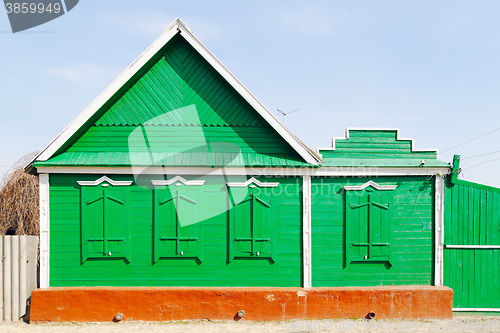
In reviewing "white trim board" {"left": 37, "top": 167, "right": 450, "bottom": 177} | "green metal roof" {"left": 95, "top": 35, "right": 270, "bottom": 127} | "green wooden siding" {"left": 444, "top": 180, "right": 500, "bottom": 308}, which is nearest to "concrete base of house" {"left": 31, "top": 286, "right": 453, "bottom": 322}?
"green wooden siding" {"left": 444, "top": 180, "right": 500, "bottom": 308}

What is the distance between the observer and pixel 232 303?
23.0 ft

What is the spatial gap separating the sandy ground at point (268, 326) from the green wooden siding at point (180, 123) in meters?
3.68

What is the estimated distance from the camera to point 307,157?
23.5 feet

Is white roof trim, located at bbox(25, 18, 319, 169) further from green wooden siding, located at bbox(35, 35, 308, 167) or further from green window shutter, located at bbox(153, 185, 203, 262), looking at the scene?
green window shutter, located at bbox(153, 185, 203, 262)

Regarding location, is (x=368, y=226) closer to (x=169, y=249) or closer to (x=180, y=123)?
(x=169, y=249)

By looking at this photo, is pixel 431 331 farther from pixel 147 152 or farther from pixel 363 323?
pixel 147 152

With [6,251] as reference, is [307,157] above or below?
above

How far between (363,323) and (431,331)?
1.42 metres

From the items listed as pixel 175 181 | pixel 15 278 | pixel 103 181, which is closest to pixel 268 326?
pixel 175 181

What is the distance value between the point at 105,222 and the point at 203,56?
15.0 ft

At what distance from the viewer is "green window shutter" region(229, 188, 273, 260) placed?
7.19 m

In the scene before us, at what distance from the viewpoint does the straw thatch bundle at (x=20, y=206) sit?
10.5 meters

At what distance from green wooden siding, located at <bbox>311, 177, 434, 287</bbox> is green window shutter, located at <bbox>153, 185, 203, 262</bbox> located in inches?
112

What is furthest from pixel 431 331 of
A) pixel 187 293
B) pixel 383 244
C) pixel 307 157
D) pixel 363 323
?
pixel 187 293
